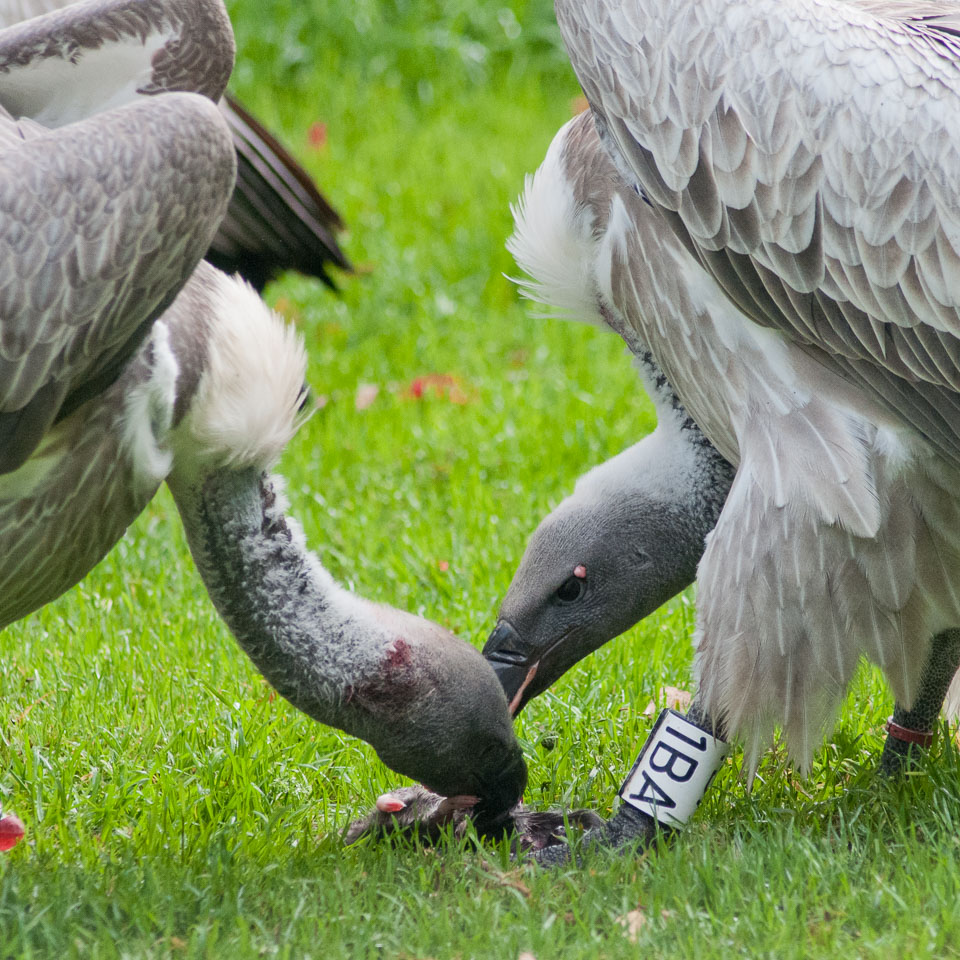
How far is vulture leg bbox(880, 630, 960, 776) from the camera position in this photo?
12.2ft

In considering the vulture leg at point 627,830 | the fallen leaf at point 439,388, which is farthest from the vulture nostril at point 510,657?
the fallen leaf at point 439,388

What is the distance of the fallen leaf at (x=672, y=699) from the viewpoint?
4.06 metres

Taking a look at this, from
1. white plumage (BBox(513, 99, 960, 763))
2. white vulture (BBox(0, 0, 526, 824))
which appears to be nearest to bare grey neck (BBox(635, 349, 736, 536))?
white plumage (BBox(513, 99, 960, 763))

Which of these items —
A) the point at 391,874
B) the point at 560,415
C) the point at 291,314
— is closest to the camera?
the point at 391,874

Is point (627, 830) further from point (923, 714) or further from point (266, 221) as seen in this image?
point (266, 221)

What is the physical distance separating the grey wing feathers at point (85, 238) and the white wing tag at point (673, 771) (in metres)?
1.48

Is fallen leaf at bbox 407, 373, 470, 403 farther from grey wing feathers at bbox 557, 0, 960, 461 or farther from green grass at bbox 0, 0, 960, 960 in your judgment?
grey wing feathers at bbox 557, 0, 960, 461

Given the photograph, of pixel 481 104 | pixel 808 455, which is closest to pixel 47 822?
pixel 808 455

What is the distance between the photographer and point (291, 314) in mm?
7074

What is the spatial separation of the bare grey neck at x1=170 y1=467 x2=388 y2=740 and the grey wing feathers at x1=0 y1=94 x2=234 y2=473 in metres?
0.51

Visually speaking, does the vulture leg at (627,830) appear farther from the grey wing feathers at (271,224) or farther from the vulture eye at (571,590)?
the grey wing feathers at (271,224)

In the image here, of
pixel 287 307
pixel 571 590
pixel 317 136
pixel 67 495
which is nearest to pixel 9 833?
pixel 67 495

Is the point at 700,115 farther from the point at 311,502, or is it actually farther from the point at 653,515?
the point at 311,502

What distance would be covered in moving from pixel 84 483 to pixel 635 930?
1.41m
